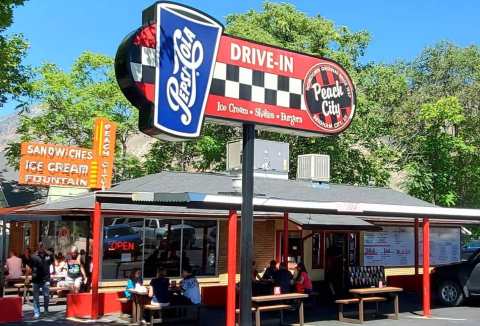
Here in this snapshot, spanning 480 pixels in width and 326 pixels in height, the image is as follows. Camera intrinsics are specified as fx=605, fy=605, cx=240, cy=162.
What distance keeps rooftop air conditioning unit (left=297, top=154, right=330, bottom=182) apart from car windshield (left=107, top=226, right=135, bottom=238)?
6387 millimetres

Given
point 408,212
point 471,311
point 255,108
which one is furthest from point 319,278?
point 255,108

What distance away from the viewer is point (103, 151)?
18766 millimetres

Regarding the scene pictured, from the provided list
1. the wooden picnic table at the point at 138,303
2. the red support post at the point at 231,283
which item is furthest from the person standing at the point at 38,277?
the red support post at the point at 231,283

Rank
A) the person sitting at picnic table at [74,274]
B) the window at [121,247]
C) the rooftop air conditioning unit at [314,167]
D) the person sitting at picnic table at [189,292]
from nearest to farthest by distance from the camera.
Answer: the person sitting at picnic table at [189,292] → the person sitting at picnic table at [74,274] → the window at [121,247] → the rooftop air conditioning unit at [314,167]

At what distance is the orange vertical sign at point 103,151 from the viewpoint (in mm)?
18312

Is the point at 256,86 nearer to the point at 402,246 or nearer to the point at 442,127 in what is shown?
the point at 402,246

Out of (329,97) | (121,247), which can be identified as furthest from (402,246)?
(329,97)

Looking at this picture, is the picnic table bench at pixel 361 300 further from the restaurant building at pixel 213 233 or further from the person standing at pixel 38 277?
the person standing at pixel 38 277

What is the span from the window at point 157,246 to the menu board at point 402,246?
23.0ft

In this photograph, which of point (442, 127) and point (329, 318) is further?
point (442, 127)

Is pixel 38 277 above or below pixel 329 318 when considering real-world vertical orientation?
above

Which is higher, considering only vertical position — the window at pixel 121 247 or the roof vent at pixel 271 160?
the roof vent at pixel 271 160

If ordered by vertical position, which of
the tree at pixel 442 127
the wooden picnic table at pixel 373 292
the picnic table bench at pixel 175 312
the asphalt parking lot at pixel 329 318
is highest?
the tree at pixel 442 127

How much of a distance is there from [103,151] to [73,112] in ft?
45.7
